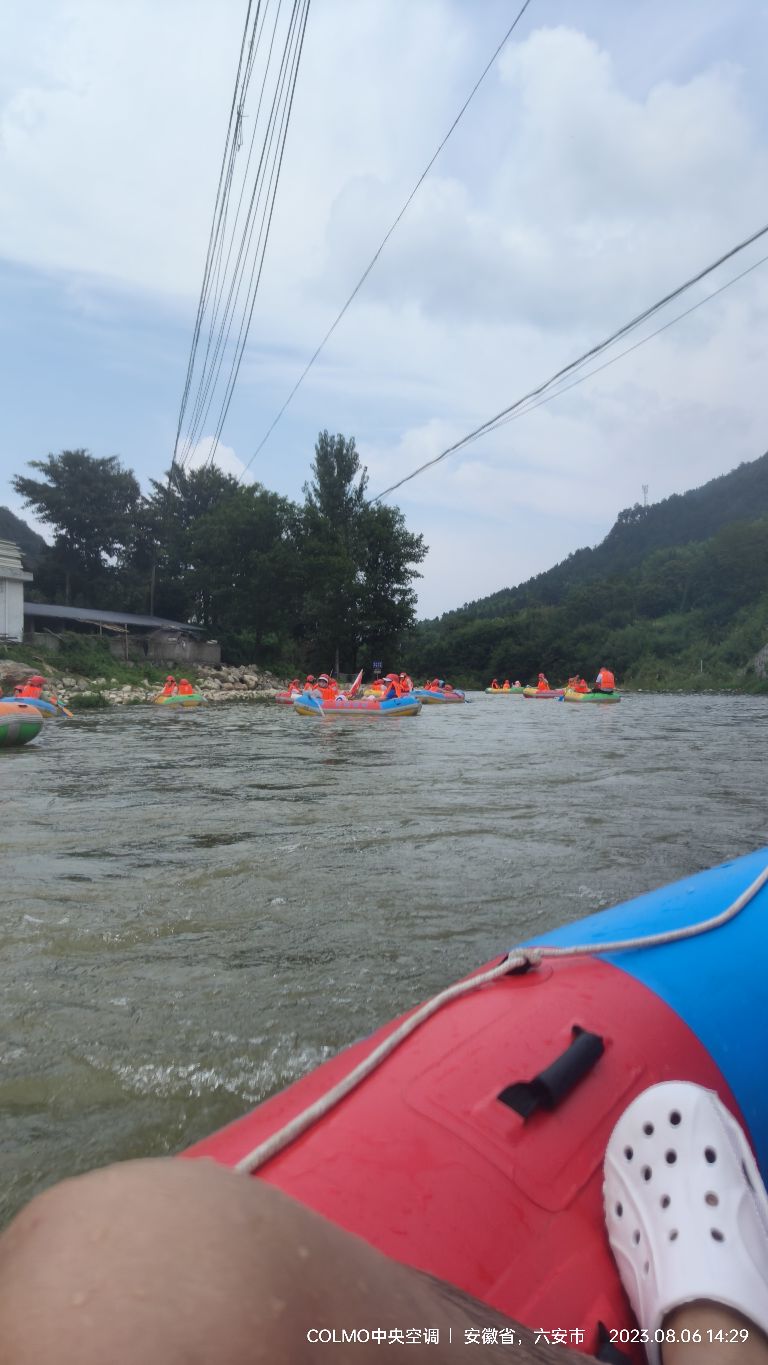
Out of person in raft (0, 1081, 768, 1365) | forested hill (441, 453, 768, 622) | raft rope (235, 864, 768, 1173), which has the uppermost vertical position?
forested hill (441, 453, 768, 622)

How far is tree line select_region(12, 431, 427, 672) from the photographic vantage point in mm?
32844

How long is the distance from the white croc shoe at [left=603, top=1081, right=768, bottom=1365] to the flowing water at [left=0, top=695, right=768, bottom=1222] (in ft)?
3.40

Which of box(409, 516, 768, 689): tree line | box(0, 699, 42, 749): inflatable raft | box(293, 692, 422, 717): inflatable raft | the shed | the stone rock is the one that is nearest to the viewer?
box(0, 699, 42, 749): inflatable raft

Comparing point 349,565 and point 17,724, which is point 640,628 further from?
point 17,724

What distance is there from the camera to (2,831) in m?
4.61

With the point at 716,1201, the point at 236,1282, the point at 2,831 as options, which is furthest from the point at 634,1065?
the point at 2,831

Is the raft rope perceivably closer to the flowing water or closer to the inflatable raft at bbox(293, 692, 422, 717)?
the flowing water

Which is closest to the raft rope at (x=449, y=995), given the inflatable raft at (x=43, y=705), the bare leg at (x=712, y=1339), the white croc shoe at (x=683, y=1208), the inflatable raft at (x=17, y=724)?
the white croc shoe at (x=683, y=1208)

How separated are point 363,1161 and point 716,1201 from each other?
1.66 ft

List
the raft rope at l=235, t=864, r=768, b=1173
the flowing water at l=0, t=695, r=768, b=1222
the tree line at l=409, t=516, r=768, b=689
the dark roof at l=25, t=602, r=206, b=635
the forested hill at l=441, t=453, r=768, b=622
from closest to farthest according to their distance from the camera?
the raft rope at l=235, t=864, r=768, b=1173, the flowing water at l=0, t=695, r=768, b=1222, the dark roof at l=25, t=602, r=206, b=635, the tree line at l=409, t=516, r=768, b=689, the forested hill at l=441, t=453, r=768, b=622

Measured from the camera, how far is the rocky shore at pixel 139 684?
18.3m

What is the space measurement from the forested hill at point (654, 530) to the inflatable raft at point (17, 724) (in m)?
80.4

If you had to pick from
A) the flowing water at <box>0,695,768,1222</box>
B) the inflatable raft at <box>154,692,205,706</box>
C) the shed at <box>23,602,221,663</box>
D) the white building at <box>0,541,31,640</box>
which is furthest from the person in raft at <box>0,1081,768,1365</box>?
the shed at <box>23,602,221,663</box>

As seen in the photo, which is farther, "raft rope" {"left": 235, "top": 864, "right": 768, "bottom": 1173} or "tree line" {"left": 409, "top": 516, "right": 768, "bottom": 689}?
"tree line" {"left": 409, "top": 516, "right": 768, "bottom": 689}
